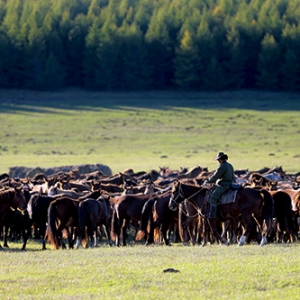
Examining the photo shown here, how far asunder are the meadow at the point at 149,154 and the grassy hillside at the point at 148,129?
7 centimetres

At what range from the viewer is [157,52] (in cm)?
7850

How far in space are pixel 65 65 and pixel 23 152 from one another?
2676 centimetres

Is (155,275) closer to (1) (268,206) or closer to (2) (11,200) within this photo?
(1) (268,206)

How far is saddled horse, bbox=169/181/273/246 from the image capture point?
667 inches

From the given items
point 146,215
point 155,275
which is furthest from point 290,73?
point 155,275

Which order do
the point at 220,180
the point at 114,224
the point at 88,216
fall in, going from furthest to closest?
the point at 114,224 < the point at 88,216 < the point at 220,180

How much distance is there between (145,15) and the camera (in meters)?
91.4

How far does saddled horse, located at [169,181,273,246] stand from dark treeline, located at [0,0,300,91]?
56.7 meters

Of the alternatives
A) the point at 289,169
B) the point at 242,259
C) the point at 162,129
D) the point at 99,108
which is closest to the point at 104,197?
the point at 242,259

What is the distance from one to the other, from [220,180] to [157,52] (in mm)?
62318

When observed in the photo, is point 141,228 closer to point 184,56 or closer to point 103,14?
point 184,56

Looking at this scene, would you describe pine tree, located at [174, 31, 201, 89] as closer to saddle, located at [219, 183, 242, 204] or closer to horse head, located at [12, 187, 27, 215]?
horse head, located at [12, 187, 27, 215]

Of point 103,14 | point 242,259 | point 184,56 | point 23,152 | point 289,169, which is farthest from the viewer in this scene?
point 103,14

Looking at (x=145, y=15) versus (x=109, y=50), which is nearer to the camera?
(x=109, y=50)
